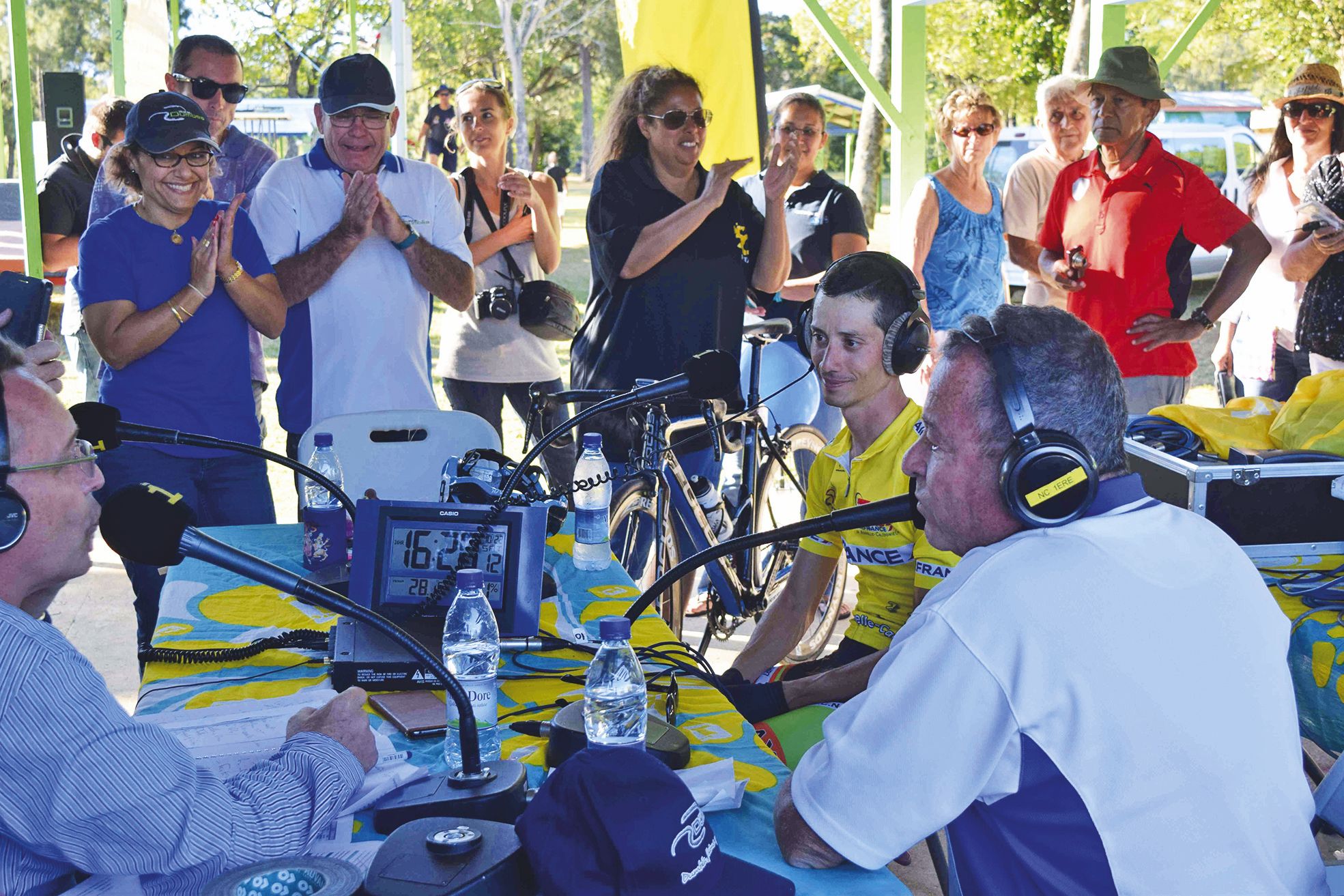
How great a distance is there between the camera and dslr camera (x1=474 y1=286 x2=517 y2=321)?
15.8 ft

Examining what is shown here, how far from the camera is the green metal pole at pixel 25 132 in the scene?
5125mm

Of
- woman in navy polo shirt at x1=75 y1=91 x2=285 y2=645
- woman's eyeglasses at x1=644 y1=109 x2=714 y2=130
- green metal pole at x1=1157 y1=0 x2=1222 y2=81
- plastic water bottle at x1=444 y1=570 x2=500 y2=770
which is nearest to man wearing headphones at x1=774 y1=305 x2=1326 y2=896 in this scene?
plastic water bottle at x1=444 y1=570 x2=500 y2=770

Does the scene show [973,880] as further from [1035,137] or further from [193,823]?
[1035,137]

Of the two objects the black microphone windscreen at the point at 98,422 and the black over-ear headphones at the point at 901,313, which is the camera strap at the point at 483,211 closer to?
the black over-ear headphones at the point at 901,313

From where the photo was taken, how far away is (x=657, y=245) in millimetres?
4070

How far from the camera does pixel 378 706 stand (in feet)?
6.97

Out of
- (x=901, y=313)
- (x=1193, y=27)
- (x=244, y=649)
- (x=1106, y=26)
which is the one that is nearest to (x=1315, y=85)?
(x=1106, y=26)

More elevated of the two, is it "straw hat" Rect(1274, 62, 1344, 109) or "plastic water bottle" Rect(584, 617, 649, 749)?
"straw hat" Rect(1274, 62, 1344, 109)

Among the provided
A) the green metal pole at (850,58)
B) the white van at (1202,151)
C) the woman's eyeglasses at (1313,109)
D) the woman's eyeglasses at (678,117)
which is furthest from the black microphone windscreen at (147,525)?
the white van at (1202,151)

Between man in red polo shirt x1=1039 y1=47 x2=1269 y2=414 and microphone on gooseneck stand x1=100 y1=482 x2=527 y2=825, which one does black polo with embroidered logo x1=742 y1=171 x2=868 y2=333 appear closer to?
man in red polo shirt x1=1039 y1=47 x2=1269 y2=414

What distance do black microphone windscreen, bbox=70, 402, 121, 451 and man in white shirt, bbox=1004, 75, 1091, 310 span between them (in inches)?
151

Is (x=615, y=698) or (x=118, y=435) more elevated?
(x=118, y=435)

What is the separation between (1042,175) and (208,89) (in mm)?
3739

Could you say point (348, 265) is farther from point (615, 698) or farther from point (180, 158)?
point (615, 698)
